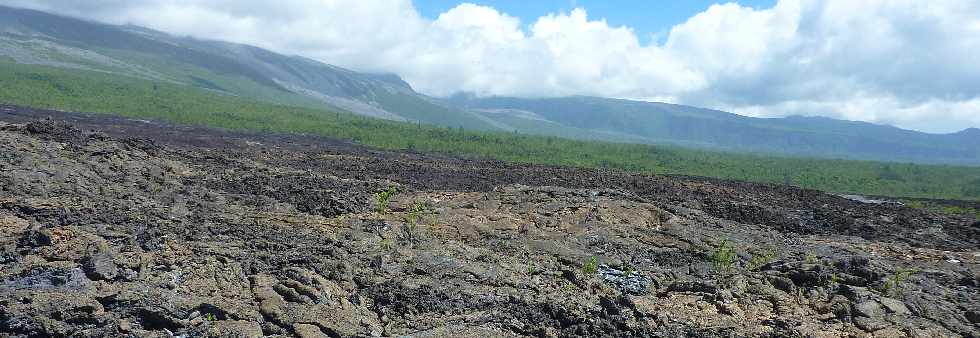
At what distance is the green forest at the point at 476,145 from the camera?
54.1m

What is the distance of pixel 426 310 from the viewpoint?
10438mm

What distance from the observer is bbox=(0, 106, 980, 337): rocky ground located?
954cm

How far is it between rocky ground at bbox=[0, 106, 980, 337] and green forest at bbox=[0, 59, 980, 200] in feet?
104

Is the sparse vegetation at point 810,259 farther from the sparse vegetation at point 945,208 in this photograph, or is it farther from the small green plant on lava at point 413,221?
the sparse vegetation at point 945,208

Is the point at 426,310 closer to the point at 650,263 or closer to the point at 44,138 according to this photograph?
the point at 650,263

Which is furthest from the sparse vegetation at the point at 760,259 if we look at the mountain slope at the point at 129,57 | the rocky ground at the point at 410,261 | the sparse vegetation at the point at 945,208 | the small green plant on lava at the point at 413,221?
the mountain slope at the point at 129,57

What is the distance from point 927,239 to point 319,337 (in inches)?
820

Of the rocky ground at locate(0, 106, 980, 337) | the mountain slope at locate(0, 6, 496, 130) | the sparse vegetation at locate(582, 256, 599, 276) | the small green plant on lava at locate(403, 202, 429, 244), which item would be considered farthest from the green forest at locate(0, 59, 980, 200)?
the sparse vegetation at locate(582, 256, 599, 276)

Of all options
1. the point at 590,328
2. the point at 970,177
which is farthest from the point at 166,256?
the point at 970,177

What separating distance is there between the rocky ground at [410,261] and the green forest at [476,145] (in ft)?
104

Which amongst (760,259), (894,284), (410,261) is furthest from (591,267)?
(894,284)

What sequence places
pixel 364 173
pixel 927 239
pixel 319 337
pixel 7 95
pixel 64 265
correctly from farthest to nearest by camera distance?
1. pixel 7 95
2. pixel 364 173
3. pixel 927 239
4. pixel 64 265
5. pixel 319 337

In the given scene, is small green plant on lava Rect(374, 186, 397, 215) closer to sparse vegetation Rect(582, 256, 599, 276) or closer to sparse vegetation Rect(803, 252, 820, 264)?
sparse vegetation Rect(582, 256, 599, 276)

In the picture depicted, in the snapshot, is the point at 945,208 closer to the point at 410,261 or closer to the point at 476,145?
the point at 410,261
